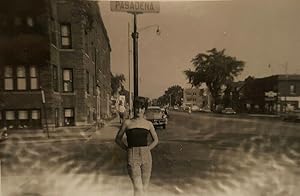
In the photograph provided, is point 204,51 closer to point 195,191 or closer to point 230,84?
point 230,84

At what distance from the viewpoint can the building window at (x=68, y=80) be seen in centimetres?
168

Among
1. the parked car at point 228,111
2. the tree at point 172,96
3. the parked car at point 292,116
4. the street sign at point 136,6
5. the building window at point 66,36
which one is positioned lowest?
the parked car at point 292,116

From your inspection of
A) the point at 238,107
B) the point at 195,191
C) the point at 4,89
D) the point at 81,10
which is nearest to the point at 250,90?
the point at 238,107

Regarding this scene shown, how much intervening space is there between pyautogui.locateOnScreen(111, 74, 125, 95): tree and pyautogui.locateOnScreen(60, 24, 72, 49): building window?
10.2 inches

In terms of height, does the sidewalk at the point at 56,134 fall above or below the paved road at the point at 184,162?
above

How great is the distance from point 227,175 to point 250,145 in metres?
0.18

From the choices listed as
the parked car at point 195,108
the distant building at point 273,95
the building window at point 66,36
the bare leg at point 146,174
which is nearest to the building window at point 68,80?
the building window at point 66,36

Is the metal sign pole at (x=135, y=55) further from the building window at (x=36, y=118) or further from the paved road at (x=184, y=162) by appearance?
the building window at (x=36, y=118)

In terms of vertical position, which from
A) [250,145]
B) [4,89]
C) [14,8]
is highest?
[14,8]

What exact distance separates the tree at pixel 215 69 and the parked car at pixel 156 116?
0.21 metres

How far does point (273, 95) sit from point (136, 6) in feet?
3.00

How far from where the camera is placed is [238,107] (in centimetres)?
191

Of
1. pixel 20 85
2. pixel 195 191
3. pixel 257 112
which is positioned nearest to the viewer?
pixel 20 85

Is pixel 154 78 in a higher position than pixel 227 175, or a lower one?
higher
